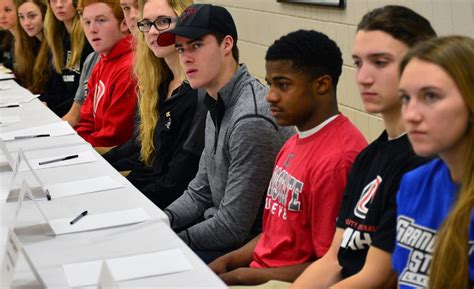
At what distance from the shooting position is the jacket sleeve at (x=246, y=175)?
2859 millimetres

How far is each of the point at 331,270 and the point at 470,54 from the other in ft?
2.39

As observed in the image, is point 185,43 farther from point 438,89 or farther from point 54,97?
point 54,97

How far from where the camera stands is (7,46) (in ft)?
27.5

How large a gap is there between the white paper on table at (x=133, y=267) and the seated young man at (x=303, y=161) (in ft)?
1.37

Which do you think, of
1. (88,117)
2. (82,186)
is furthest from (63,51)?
(82,186)

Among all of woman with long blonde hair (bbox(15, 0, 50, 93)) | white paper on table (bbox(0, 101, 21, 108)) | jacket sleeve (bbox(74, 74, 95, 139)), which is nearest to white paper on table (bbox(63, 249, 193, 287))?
jacket sleeve (bbox(74, 74, 95, 139))

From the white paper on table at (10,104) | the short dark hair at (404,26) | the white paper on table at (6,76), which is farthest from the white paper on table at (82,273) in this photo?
the white paper on table at (6,76)

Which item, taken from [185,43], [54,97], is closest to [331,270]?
[185,43]

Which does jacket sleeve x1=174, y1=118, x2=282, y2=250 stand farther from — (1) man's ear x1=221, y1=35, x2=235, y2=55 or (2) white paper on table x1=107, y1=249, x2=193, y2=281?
(2) white paper on table x1=107, y1=249, x2=193, y2=281

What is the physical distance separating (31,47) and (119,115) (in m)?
2.74

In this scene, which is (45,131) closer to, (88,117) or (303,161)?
(88,117)

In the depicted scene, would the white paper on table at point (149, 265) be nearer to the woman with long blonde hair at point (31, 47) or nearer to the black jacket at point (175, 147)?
the black jacket at point (175, 147)

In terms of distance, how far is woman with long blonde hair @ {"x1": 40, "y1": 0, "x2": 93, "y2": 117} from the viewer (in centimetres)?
570

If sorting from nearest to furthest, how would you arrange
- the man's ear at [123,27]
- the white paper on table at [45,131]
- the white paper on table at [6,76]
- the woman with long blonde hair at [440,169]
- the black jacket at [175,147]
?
the woman with long blonde hair at [440,169] < the black jacket at [175,147] < the white paper on table at [45,131] < the man's ear at [123,27] < the white paper on table at [6,76]
